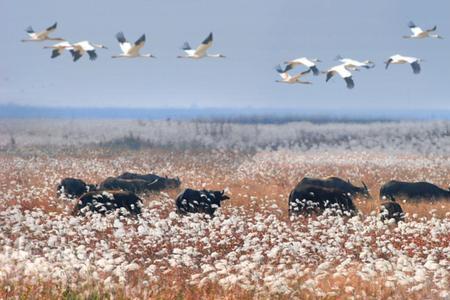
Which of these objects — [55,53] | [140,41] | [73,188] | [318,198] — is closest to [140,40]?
[140,41]

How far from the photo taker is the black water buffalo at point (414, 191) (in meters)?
23.7

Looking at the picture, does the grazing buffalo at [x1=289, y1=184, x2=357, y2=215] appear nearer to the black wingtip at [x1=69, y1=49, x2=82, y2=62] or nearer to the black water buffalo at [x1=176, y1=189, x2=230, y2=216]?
the black water buffalo at [x1=176, y1=189, x2=230, y2=216]

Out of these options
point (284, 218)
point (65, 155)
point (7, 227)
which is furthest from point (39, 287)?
point (65, 155)

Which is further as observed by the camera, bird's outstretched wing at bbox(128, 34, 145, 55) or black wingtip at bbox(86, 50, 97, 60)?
bird's outstretched wing at bbox(128, 34, 145, 55)

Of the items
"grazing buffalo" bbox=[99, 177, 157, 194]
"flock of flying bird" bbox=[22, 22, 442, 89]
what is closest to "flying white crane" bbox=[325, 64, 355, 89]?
"flock of flying bird" bbox=[22, 22, 442, 89]

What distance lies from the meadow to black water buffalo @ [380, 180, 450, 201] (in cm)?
66

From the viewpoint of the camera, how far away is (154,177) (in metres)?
27.6

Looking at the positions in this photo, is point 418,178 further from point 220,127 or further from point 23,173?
point 220,127

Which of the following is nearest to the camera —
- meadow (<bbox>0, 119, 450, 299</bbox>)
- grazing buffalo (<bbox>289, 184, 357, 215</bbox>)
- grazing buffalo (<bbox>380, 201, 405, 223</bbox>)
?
meadow (<bbox>0, 119, 450, 299</bbox>)

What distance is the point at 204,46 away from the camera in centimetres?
1702

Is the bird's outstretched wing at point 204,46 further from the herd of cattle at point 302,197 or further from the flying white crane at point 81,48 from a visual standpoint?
the herd of cattle at point 302,197

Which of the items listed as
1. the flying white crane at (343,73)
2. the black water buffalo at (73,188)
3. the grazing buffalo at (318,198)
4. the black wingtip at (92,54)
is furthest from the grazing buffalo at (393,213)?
the black water buffalo at (73,188)

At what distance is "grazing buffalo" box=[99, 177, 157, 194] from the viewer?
81.9 ft

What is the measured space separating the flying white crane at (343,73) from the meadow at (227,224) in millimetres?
3088
